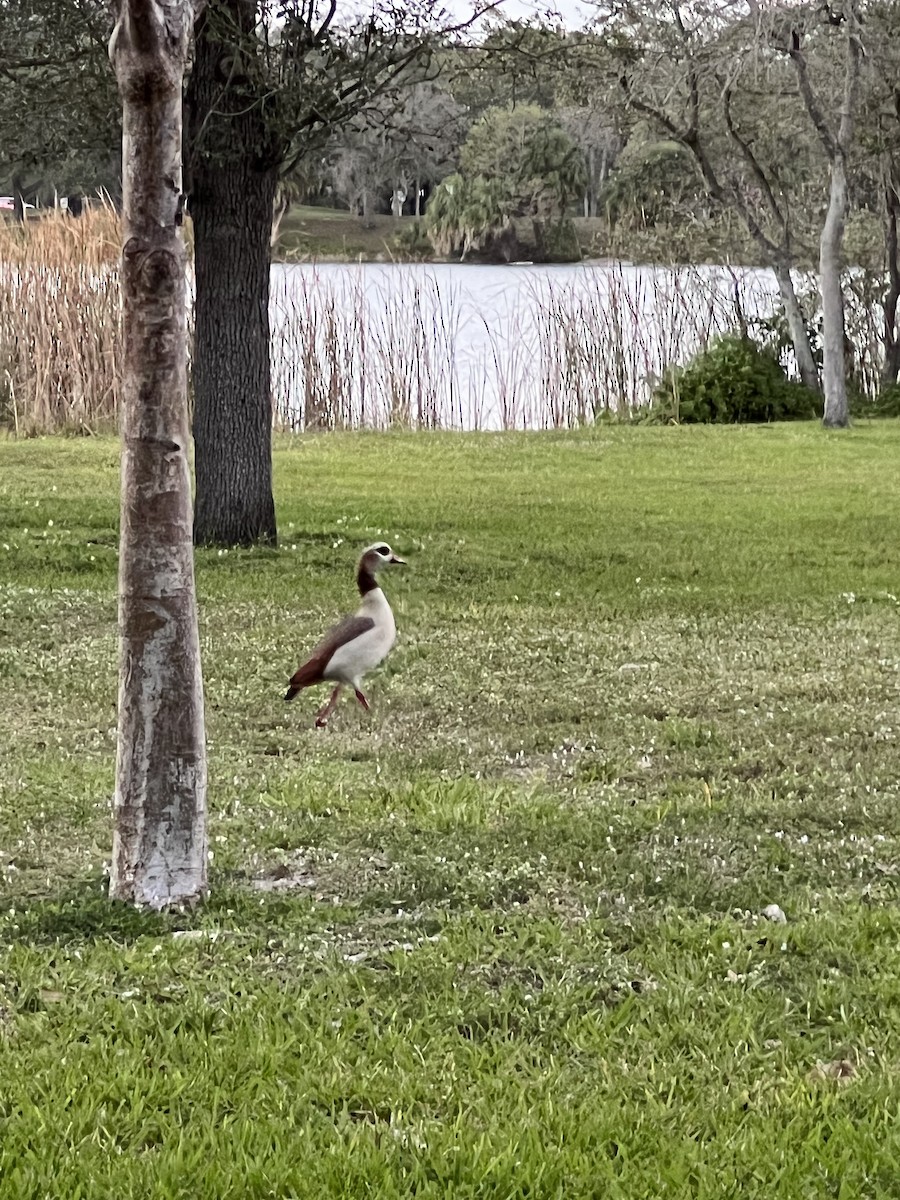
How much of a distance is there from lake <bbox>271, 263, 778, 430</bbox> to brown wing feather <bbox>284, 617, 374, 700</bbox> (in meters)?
14.2

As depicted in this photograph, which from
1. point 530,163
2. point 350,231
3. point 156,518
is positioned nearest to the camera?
point 156,518

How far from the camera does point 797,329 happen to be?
22859 millimetres

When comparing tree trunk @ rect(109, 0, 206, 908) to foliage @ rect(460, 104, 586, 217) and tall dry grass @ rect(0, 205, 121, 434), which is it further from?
foliage @ rect(460, 104, 586, 217)

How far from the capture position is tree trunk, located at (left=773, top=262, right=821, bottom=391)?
22.7 m

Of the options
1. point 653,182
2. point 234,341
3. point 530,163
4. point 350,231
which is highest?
point 530,163

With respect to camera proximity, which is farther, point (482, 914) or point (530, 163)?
point (530, 163)

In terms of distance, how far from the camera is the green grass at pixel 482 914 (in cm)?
340

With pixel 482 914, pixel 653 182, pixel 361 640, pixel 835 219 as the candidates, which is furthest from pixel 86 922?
pixel 653 182

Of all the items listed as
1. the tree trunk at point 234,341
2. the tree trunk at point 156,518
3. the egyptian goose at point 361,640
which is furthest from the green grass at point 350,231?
the tree trunk at point 156,518

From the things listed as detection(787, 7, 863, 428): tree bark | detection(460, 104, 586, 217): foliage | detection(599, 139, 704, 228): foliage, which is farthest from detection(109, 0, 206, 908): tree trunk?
detection(599, 139, 704, 228): foliage

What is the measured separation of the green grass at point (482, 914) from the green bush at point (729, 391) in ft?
39.2

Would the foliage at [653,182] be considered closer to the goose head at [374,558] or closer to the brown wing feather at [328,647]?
the goose head at [374,558]

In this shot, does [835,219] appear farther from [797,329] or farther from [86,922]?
[86,922]

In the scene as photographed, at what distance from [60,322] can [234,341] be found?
25.8ft
